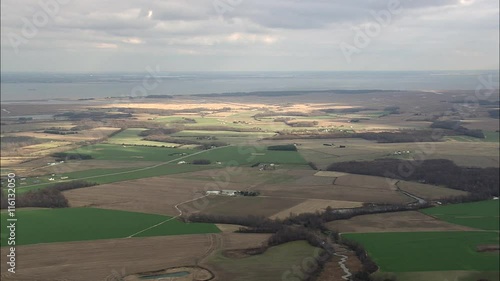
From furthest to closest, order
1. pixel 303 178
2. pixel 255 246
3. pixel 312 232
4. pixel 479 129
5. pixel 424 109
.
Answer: pixel 424 109 < pixel 479 129 < pixel 303 178 < pixel 312 232 < pixel 255 246

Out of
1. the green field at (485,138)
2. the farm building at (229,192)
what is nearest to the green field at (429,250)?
the farm building at (229,192)

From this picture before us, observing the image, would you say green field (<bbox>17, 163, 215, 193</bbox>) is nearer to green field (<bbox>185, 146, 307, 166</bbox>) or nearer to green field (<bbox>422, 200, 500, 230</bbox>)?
green field (<bbox>185, 146, 307, 166</bbox>)

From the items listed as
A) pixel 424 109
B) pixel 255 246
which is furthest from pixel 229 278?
pixel 424 109

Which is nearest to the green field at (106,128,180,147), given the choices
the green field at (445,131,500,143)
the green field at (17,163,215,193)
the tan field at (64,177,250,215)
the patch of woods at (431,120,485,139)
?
the green field at (17,163,215,193)

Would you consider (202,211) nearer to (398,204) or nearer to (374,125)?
(398,204)

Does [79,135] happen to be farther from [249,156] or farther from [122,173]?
[249,156]
